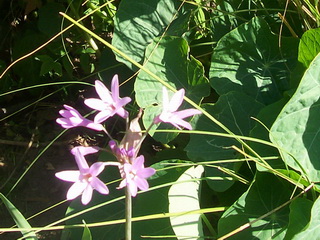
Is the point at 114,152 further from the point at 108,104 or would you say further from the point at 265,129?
the point at 265,129

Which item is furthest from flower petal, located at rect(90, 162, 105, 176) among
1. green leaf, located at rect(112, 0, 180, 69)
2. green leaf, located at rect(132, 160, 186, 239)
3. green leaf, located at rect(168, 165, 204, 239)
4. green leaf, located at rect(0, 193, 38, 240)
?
green leaf, located at rect(112, 0, 180, 69)

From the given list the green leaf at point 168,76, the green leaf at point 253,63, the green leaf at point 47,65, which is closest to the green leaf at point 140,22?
the green leaf at point 168,76

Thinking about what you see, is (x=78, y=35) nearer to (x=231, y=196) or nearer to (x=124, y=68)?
(x=124, y=68)

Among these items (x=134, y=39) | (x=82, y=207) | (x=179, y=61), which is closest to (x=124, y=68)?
(x=134, y=39)

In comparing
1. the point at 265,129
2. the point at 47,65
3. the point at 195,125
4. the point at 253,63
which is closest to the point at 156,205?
the point at 195,125

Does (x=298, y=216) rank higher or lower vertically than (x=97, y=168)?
lower

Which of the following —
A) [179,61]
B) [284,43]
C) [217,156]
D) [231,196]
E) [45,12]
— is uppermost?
[45,12]
